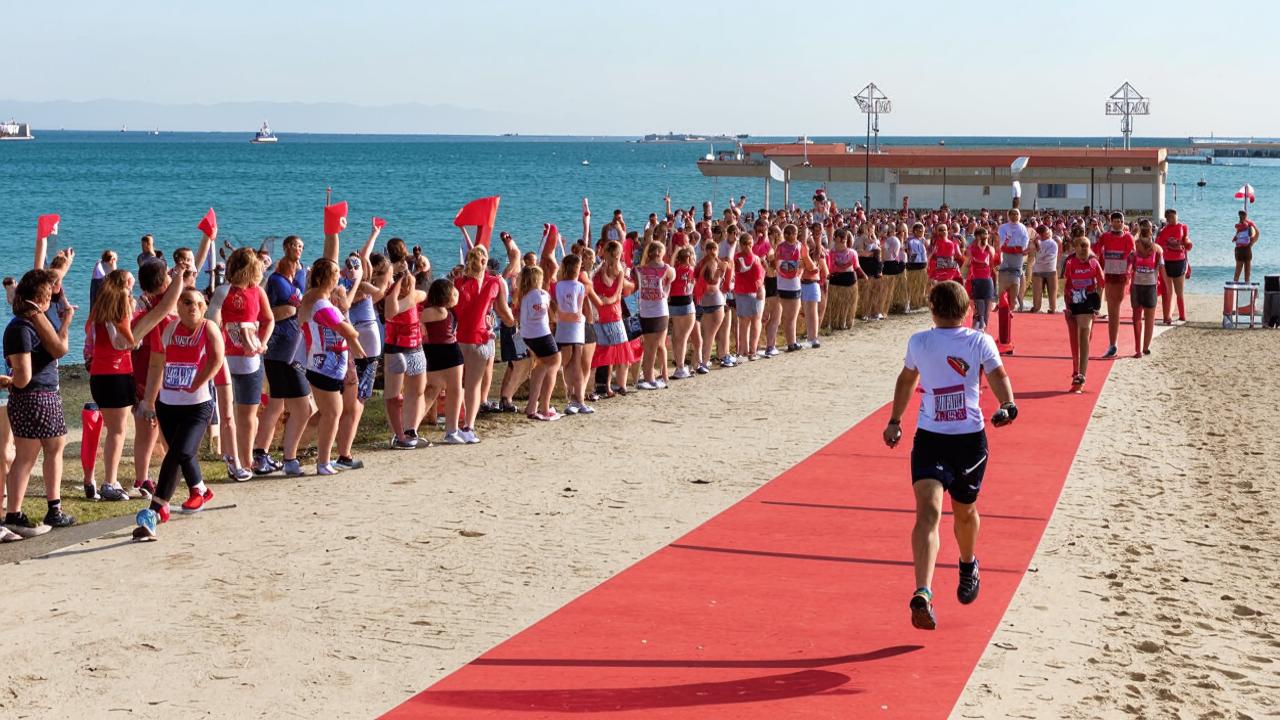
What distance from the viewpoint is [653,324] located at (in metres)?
15.7

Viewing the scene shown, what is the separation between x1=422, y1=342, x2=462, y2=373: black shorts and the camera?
12011 mm

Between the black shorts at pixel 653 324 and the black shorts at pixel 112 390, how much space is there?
6915mm

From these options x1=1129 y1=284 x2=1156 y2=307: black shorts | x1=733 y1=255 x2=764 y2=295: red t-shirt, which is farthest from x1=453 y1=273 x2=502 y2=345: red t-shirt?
x1=1129 y1=284 x2=1156 y2=307: black shorts

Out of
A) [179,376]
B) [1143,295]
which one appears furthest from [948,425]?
[1143,295]

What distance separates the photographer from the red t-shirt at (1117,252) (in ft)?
58.0

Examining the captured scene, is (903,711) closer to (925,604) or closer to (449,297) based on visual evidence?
(925,604)

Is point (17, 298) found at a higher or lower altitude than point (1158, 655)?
higher

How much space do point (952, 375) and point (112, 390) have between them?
19.3 feet

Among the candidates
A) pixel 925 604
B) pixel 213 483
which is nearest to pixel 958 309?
pixel 925 604

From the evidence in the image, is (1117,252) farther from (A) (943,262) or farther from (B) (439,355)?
(B) (439,355)

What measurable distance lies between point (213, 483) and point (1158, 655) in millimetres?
6966

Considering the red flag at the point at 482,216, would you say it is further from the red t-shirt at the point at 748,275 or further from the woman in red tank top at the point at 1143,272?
the woman in red tank top at the point at 1143,272

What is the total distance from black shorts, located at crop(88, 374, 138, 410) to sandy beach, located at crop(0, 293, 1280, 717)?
0.96 m

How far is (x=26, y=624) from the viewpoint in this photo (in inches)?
283
